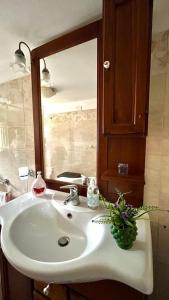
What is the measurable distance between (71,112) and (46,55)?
0.46 meters

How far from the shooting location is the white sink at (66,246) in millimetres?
525

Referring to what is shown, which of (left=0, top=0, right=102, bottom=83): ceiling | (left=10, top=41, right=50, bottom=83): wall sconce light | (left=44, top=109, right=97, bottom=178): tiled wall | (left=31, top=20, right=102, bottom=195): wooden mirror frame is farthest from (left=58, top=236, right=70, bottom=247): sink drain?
(left=0, top=0, right=102, bottom=83): ceiling

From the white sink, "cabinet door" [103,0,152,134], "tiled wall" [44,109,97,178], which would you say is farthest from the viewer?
"tiled wall" [44,109,97,178]

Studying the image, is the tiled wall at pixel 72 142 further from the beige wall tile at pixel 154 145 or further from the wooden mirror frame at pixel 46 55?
the beige wall tile at pixel 154 145

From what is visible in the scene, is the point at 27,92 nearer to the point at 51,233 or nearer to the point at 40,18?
the point at 40,18

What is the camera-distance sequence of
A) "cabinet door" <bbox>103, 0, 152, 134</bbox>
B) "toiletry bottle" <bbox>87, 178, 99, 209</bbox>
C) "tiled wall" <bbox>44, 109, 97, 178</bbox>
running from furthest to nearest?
"tiled wall" <bbox>44, 109, 97, 178</bbox>, "toiletry bottle" <bbox>87, 178, 99, 209</bbox>, "cabinet door" <bbox>103, 0, 152, 134</bbox>

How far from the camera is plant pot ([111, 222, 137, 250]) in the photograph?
59cm

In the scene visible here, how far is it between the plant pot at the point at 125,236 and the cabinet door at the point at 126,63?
427mm

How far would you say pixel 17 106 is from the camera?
55.7 inches

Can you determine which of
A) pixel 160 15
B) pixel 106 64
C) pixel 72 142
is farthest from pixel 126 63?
pixel 72 142

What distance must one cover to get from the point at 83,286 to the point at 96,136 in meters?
0.75

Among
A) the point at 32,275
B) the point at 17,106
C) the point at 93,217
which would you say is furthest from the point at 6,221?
the point at 17,106

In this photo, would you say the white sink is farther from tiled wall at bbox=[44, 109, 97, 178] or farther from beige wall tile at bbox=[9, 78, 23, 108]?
beige wall tile at bbox=[9, 78, 23, 108]

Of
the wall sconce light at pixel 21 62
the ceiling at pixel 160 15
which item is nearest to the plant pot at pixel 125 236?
the ceiling at pixel 160 15
